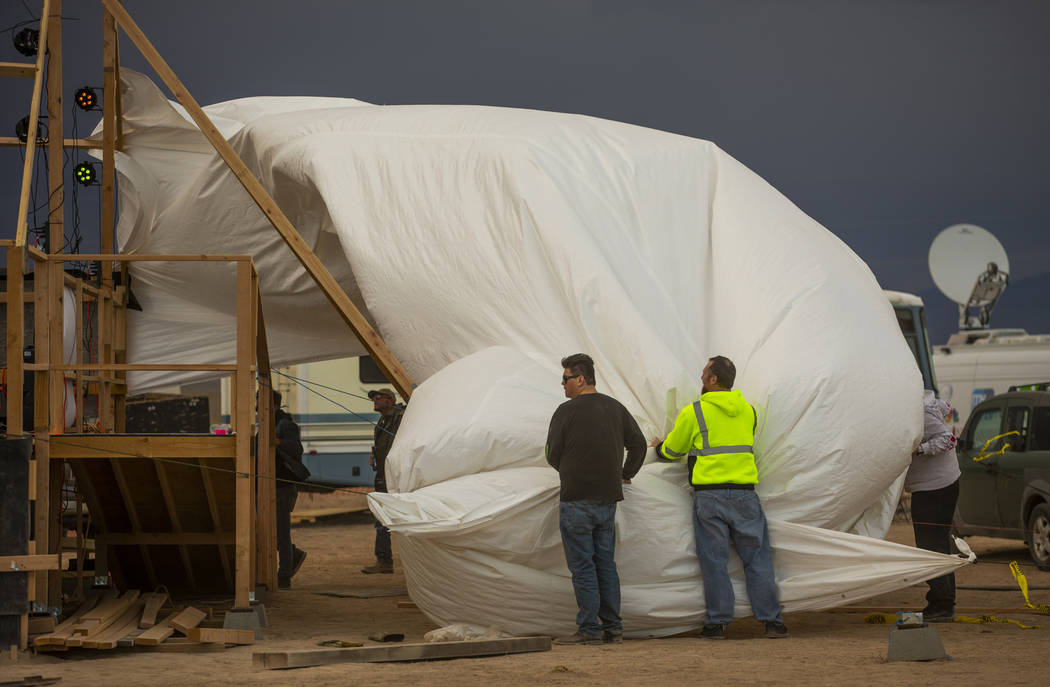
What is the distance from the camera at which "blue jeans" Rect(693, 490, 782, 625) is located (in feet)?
25.2

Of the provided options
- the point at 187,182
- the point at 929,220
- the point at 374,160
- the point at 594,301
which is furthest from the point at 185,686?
the point at 929,220

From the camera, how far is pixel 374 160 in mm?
9648

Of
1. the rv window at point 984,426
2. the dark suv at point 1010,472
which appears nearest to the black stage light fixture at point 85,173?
the dark suv at point 1010,472

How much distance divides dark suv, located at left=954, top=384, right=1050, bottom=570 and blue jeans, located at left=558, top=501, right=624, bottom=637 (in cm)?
560

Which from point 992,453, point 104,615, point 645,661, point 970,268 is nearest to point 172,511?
point 104,615

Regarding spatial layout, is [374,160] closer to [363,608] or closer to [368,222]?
[368,222]

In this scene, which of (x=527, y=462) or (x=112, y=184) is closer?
(x=527, y=462)

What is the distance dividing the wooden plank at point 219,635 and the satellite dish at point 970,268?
52.1ft

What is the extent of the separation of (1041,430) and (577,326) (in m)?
5.77

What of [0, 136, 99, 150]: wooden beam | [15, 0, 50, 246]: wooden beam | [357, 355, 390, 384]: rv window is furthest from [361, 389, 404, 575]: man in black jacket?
[357, 355, 390, 384]: rv window

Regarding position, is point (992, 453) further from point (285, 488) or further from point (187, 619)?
point (187, 619)

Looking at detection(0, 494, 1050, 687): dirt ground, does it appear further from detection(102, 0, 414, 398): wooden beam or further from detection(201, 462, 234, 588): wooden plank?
detection(102, 0, 414, 398): wooden beam

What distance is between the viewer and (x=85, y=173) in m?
11.4

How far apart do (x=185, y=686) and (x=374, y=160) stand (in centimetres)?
442
